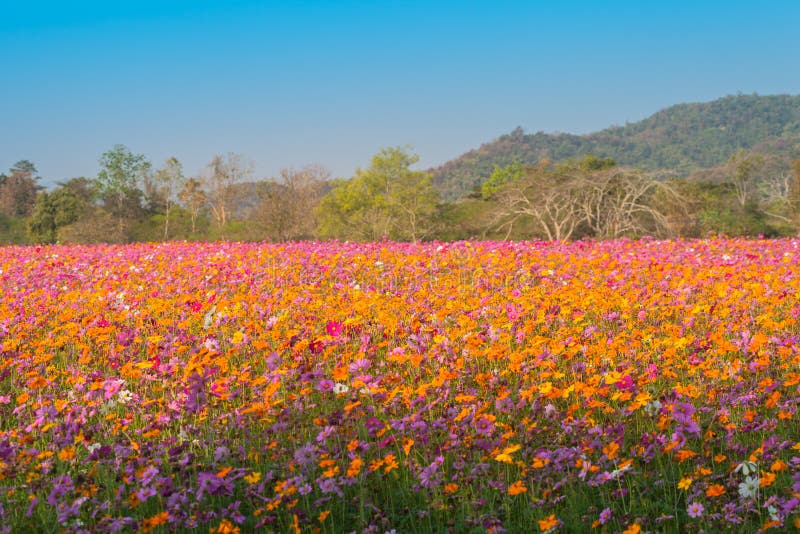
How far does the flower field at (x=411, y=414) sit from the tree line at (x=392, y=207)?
11.3 m

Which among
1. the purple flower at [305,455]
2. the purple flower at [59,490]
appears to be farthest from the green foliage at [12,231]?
the purple flower at [305,455]

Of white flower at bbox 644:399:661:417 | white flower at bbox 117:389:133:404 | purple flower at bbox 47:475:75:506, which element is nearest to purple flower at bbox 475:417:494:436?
white flower at bbox 644:399:661:417

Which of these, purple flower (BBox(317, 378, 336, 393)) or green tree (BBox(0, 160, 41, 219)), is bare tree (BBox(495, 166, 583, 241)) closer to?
purple flower (BBox(317, 378, 336, 393))

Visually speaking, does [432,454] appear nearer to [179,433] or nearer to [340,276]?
[179,433]

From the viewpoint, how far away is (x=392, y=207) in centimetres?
3344

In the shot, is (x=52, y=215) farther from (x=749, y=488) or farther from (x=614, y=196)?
(x=749, y=488)

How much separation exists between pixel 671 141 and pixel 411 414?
127 meters

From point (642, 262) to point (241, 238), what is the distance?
71.5 ft

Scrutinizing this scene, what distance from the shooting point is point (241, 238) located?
94.9 ft

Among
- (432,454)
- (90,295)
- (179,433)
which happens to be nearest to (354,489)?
(432,454)

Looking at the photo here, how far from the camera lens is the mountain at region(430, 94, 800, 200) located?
98875mm

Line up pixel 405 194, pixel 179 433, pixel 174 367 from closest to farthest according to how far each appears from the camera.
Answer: pixel 179 433, pixel 174 367, pixel 405 194

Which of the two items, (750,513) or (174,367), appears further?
(174,367)

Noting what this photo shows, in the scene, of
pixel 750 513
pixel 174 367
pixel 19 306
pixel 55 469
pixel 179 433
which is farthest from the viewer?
pixel 19 306
